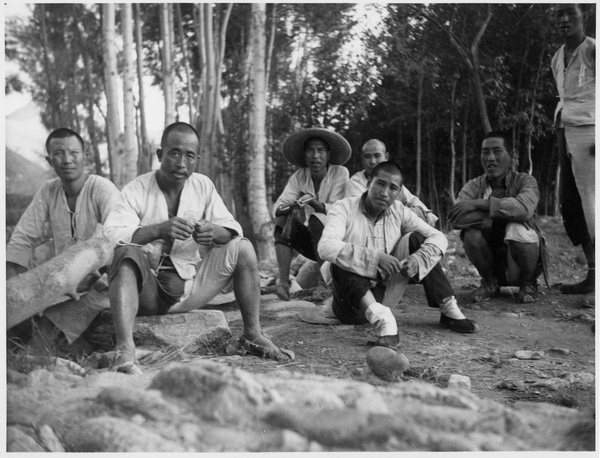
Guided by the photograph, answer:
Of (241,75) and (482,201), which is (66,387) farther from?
(241,75)

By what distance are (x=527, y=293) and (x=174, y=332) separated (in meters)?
2.64

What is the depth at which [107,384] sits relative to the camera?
2.27 m

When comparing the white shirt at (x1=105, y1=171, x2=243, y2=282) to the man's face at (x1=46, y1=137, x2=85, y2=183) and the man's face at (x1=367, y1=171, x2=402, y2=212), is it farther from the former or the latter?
the man's face at (x1=367, y1=171, x2=402, y2=212)

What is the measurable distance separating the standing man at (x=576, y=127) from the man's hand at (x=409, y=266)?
4.53ft

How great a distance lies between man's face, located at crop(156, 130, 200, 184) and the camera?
3.28m

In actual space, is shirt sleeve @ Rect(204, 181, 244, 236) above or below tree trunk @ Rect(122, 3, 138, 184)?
below

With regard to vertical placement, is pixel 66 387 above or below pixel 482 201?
below

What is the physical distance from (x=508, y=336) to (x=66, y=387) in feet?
8.38

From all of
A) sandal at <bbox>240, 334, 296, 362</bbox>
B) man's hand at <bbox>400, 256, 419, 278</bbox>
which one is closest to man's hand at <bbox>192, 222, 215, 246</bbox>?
A: sandal at <bbox>240, 334, 296, 362</bbox>

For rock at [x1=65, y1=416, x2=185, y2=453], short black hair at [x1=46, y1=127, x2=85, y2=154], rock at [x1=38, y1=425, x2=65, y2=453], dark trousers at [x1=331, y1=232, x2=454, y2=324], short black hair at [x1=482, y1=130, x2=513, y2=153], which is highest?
short black hair at [x1=46, y1=127, x2=85, y2=154]

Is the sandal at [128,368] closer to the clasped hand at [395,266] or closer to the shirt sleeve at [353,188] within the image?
the clasped hand at [395,266]

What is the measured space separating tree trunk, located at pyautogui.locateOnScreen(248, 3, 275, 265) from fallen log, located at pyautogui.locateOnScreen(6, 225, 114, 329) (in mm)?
3339

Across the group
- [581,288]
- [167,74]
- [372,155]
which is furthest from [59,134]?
[167,74]

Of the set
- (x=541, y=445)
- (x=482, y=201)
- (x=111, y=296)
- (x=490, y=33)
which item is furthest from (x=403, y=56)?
(x=541, y=445)
